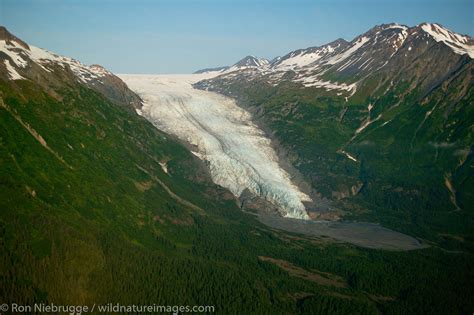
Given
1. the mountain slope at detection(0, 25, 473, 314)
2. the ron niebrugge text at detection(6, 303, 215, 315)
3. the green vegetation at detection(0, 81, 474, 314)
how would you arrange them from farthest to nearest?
the green vegetation at detection(0, 81, 474, 314) → the mountain slope at detection(0, 25, 473, 314) → the ron niebrugge text at detection(6, 303, 215, 315)

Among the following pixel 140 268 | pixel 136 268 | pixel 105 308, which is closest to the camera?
pixel 105 308

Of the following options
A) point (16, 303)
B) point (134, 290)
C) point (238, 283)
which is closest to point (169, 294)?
point (134, 290)

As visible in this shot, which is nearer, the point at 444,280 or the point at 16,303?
the point at 16,303

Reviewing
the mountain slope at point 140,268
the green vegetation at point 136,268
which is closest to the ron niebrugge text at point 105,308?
the mountain slope at point 140,268

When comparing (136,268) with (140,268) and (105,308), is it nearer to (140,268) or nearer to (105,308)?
(140,268)

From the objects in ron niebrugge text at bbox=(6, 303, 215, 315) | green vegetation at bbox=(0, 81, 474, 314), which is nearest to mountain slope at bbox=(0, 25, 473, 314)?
green vegetation at bbox=(0, 81, 474, 314)

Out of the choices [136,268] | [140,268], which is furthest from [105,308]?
[140,268]

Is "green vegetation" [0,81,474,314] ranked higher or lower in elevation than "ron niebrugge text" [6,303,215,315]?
higher

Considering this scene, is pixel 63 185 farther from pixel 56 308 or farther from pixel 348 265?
pixel 348 265

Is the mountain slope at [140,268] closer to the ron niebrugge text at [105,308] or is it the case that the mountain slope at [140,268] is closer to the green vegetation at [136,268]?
the green vegetation at [136,268]

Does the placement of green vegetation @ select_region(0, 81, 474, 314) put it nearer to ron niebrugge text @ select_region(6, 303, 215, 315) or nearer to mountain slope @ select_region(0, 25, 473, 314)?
mountain slope @ select_region(0, 25, 473, 314)

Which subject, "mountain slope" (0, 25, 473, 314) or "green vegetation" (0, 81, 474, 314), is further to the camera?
"green vegetation" (0, 81, 474, 314)
